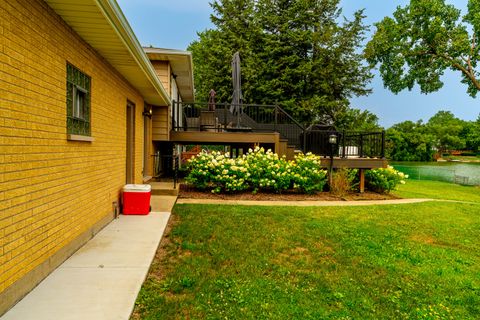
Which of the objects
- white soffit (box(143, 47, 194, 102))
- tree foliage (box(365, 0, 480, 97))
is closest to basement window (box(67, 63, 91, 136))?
white soffit (box(143, 47, 194, 102))

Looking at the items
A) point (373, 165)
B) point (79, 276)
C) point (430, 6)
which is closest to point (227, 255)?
point (79, 276)

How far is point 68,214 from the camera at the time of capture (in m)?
3.93

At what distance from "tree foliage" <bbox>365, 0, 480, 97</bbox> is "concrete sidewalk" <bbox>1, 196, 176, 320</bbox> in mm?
19127

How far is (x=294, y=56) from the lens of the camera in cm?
2512

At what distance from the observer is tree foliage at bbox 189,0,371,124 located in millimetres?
25047

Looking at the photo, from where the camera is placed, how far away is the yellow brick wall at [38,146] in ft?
8.69

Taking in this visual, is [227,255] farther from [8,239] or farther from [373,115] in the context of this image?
[373,115]

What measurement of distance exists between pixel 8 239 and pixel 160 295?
1.36 meters

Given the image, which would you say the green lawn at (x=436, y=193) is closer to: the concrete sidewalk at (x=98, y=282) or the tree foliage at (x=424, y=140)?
the concrete sidewalk at (x=98, y=282)

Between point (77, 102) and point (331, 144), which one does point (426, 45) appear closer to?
point (331, 144)

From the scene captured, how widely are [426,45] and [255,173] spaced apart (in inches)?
614

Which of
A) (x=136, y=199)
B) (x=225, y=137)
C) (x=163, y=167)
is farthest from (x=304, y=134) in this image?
(x=136, y=199)

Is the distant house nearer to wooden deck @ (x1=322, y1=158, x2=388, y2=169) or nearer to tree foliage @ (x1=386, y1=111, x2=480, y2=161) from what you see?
wooden deck @ (x1=322, y1=158, x2=388, y2=169)

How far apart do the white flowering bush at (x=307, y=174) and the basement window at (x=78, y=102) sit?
642 centimetres
